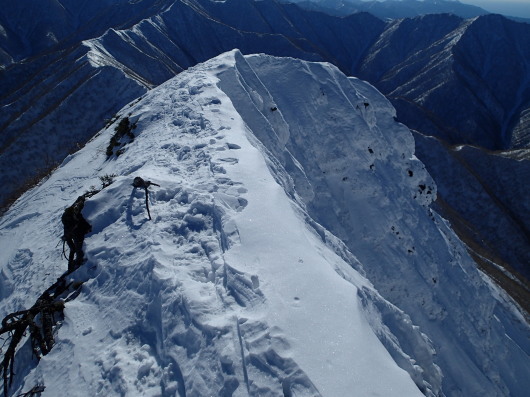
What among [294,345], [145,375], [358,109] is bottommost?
[358,109]

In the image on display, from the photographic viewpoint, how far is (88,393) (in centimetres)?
516

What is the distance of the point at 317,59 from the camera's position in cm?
11206

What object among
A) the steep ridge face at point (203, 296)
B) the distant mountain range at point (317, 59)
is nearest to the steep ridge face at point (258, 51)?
the distant mountain range at point (317, 59)

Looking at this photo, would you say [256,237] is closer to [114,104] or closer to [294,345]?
[294,345]

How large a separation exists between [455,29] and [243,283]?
163 metres

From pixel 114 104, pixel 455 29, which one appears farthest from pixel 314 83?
pixel 455 29

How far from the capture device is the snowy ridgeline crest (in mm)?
5113

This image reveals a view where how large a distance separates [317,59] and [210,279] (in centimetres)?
11652

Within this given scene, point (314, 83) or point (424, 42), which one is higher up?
point (314, 83)

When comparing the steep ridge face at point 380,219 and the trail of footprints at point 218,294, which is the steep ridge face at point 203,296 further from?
the steep ridge face at point 380,219

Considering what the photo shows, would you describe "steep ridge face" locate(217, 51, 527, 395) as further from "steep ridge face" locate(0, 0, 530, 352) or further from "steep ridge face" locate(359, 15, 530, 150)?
"steep ridge face" locate(359, 15, 530, 150)

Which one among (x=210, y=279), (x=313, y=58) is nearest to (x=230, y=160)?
(x=210, y=279)

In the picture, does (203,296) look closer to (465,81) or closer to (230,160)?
(230,160)

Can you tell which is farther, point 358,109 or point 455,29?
point 455,29
